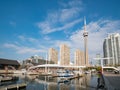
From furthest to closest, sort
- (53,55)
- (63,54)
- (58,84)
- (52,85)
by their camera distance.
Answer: (53,55), (63,54), (58,84), (52,85)

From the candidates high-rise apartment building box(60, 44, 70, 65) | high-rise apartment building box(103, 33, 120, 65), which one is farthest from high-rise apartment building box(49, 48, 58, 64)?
high-rise apartment building box(103, 33, 120, 65)

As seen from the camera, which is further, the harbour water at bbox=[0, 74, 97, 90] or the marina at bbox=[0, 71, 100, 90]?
the harbour water at bbox=[0, 74, 97, 90]

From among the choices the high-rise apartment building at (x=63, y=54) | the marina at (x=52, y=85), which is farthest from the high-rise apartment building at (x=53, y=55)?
the marina at (x=52, y=85)

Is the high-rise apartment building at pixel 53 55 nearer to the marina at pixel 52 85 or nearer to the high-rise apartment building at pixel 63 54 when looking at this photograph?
the high-rise apartment building at pixel 63 54

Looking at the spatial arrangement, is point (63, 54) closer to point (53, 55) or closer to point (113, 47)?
point (53, 55)

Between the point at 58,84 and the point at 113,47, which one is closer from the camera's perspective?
the point at 58,84

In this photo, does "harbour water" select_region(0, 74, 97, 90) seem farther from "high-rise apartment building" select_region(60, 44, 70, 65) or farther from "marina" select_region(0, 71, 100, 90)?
"high-rise apartment building" select_region(60, 44, 70, 65)

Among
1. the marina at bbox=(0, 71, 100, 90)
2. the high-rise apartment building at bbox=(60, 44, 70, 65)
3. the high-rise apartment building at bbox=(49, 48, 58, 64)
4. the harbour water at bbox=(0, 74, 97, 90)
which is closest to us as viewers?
the marina at bbox=(0, 71, 100, 90)

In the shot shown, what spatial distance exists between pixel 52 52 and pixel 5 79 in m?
135

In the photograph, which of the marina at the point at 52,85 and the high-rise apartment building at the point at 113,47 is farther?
the high-rise apartment building at the point at 113,47

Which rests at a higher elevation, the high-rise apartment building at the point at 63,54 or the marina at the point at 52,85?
the high-rise apartment building at the point at 63,54

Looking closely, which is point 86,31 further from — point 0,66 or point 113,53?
point 0,66

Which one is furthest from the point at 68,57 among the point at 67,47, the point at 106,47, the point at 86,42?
the point at 106,47

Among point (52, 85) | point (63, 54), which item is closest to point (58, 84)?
point (52, 85)
